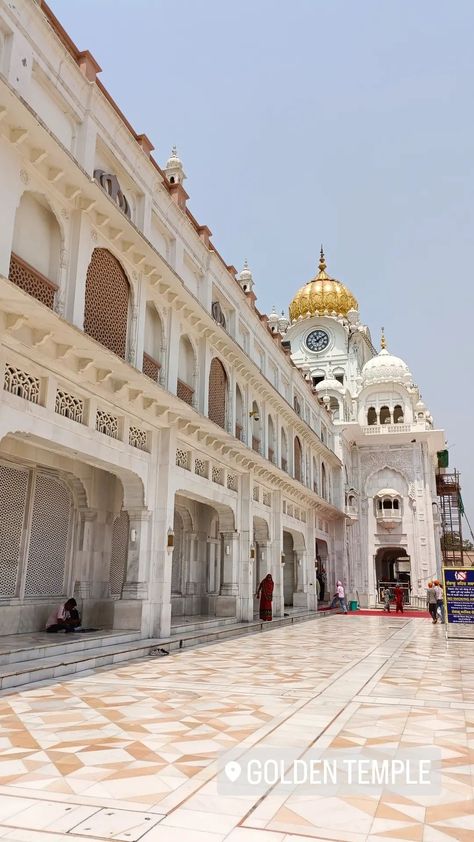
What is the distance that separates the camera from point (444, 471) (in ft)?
135

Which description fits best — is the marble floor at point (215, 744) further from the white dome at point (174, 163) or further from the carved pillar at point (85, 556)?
the white dome at point (174, 163)

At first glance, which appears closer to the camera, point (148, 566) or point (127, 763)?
point (127, 763)

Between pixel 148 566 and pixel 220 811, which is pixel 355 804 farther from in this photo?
pixel 148 566

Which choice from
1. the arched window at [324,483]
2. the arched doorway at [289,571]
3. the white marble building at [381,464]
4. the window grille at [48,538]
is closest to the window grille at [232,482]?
the window grille at [48,538]

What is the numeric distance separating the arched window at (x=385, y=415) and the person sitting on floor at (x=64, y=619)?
2373 cm

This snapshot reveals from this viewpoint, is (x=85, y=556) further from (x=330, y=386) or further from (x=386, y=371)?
(x=386, y=371)

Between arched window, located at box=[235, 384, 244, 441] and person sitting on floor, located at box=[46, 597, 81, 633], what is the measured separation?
21.1 ft

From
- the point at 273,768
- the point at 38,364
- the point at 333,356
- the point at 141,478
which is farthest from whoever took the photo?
the point at 333,356

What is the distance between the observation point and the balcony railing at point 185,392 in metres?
12.3

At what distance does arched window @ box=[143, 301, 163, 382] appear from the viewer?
1095cm

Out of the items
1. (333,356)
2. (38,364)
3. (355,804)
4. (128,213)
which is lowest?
(355,804)

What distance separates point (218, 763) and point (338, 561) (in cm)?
2500

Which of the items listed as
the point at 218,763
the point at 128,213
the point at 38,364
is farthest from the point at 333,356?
the point at 218,763

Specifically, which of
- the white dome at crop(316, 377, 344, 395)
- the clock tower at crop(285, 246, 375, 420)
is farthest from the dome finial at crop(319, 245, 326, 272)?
the white dome at crop(316, 377, 344, 395)
